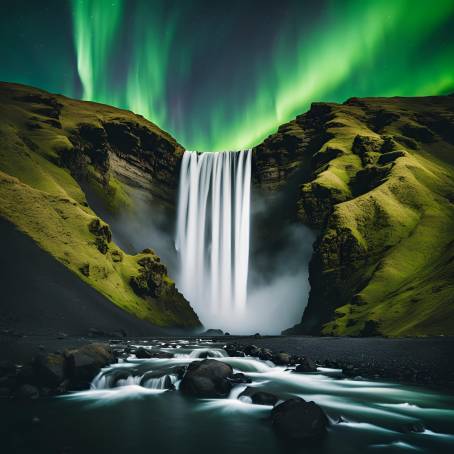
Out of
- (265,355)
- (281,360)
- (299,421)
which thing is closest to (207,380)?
(299,421)

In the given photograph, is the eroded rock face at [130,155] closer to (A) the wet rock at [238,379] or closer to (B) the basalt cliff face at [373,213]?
(B) the basalt cliff face at [373,213]

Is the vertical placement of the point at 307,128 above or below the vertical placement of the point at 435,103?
below

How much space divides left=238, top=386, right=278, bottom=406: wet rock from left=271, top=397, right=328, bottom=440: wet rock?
3.34 meters

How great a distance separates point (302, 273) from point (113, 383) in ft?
327

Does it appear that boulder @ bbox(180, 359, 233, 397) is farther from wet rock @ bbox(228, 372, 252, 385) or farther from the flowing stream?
the flowing stream

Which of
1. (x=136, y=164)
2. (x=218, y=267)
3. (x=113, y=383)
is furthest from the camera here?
(x=136, y=164)

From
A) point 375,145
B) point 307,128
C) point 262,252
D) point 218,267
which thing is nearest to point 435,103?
point 307,128

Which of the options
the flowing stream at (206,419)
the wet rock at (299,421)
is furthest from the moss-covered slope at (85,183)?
the wet rock at (299,421)

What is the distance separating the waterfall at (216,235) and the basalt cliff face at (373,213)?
36.6 ft

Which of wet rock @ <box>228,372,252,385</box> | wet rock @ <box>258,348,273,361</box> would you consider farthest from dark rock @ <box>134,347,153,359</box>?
wet rock @ <box>228,372,252,385</box>

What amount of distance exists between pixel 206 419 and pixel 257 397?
287 centimetres

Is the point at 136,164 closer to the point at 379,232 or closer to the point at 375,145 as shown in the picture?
the point at 375,145

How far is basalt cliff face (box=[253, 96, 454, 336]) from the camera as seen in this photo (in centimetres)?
5434

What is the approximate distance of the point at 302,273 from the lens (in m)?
116
